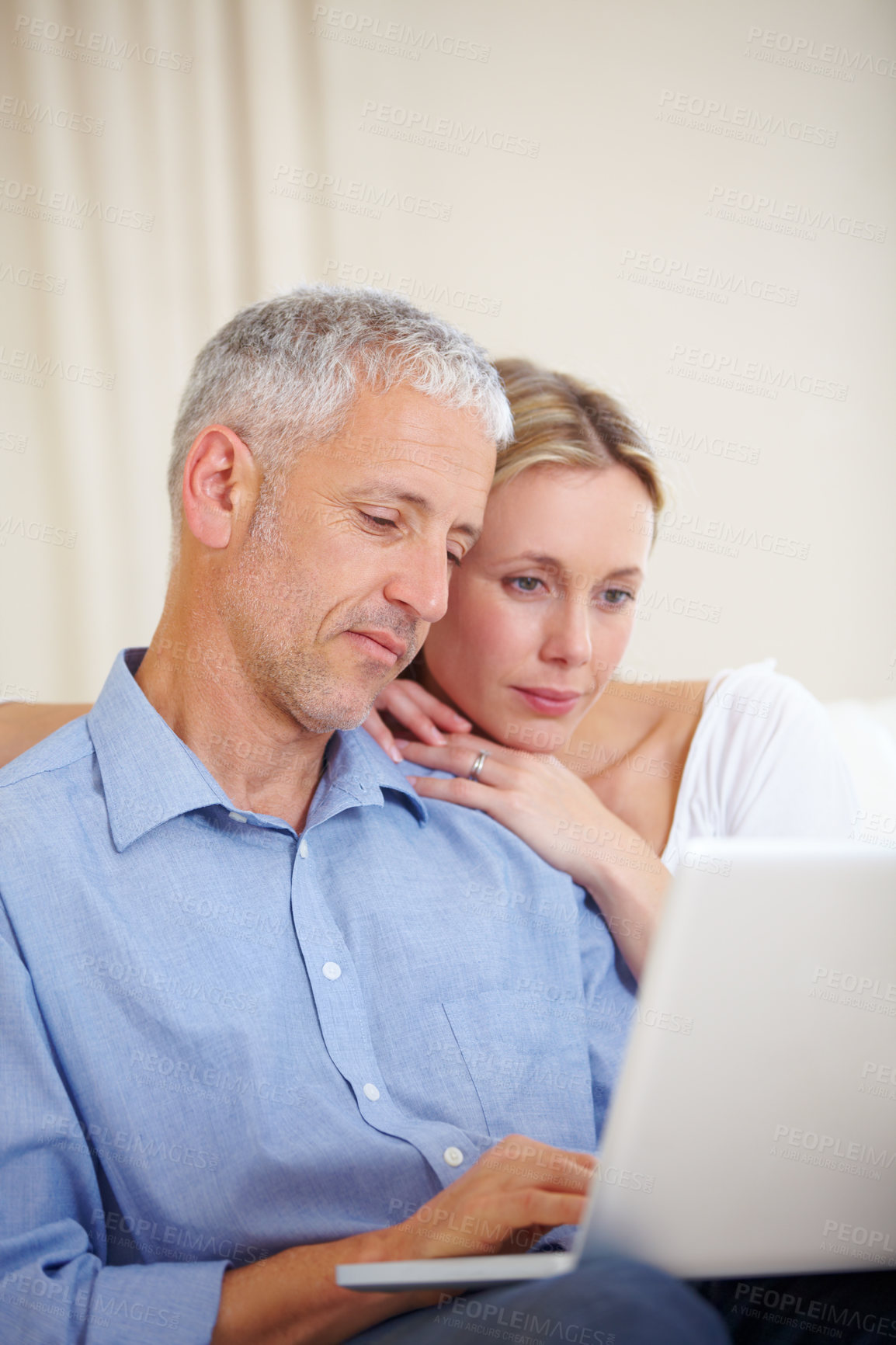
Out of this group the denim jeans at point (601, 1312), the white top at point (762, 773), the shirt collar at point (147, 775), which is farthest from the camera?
the white top at point (762, 773)

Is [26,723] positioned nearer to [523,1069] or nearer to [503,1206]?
[523,1069]

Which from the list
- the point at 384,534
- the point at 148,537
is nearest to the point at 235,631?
the point at 384,534

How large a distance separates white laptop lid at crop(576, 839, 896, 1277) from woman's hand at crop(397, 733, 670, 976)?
0.70m

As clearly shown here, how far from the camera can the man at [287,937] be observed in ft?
3.14

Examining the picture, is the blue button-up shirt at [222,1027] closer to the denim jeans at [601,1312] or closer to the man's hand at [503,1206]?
the man's hand at [503,1206]

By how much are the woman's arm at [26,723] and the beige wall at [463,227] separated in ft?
3.72


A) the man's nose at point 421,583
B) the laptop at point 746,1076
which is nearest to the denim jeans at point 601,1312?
the laptop at point 746,1076

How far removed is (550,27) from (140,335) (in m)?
1.39

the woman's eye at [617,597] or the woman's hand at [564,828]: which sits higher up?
the woman's eye at [617,597]

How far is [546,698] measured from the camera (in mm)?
1729

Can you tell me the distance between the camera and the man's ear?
1330 mm

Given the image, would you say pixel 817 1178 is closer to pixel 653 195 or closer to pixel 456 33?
pixel 653 195

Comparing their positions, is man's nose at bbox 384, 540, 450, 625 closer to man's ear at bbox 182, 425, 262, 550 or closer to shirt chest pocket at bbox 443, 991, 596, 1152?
man's ear at bbox 182, 425, 262, 550

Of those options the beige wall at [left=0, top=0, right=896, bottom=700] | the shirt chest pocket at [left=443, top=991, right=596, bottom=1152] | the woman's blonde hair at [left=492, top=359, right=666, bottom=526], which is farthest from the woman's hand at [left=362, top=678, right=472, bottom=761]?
the beige wall at [left=0, top=0, right=896, bottom=700]
